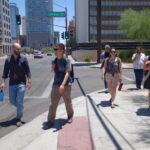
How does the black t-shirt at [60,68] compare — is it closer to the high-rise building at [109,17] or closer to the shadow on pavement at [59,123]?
the shadow on pavement at [59,123]

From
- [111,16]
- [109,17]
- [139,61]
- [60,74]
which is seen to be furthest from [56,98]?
[111,16]

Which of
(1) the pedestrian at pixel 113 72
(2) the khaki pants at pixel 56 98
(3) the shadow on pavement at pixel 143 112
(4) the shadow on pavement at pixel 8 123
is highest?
(1) the pedestrian at pixel 113 72

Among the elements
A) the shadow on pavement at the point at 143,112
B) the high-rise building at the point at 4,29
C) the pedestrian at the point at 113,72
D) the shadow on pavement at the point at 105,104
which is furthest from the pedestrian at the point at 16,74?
the high-rise building at the point at 4,29

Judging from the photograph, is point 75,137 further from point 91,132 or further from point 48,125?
point 48,125

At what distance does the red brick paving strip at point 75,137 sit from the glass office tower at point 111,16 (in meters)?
63.9

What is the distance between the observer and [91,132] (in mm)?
5891

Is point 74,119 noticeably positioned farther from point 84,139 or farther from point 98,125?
point 84,139

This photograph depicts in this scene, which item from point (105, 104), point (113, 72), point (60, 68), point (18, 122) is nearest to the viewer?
point (60, 68)

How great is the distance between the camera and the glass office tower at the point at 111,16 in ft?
227

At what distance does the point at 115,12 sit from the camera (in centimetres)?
7031

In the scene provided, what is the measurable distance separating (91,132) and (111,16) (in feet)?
219

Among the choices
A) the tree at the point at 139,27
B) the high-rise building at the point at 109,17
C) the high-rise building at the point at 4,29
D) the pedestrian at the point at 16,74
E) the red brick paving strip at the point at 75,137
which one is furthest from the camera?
the high-rise building at the point at 4,29

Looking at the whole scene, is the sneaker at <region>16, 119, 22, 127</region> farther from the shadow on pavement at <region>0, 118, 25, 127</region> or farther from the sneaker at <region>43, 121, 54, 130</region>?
the sneaker at <region>43, 121, 54, 130</region>

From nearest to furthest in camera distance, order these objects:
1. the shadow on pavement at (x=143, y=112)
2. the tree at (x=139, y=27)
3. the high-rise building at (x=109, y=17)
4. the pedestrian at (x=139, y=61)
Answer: the shadow on pavement at (x=143, y=112)
the pedestrian at (x=139, y=61)
the tree at (x=139, y=27)
the high-rise building at (x=109, y=17)
